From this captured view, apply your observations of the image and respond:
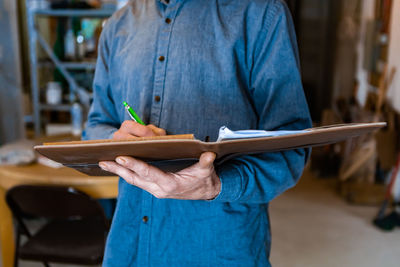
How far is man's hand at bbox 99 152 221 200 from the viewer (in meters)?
0.71

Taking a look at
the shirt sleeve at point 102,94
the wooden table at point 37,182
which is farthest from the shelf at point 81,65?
the shirt sleeve at point 102,94

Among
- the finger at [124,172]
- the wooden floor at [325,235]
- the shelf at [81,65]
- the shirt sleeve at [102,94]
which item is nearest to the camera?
the finger at [124,172]

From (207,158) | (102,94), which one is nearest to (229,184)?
(207,158)

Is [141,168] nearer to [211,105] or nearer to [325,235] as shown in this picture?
[211,105]

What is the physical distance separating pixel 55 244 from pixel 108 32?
120 centimetres

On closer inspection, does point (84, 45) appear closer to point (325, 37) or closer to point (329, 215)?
point (329, 215)

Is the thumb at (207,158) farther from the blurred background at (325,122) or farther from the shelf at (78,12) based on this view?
the shelf at (78,12)

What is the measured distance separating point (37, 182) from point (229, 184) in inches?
53.4

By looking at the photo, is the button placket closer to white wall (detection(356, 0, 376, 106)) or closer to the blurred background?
the blurred background

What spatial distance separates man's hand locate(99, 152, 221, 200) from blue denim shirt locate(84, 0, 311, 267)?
6.4 inches

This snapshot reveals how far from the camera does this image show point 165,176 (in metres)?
0.74

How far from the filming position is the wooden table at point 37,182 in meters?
1.87

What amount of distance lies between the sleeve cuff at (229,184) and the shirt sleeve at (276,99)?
33 mm

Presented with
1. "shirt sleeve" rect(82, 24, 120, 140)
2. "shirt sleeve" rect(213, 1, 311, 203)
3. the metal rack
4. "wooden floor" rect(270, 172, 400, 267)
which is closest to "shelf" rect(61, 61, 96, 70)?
the metal rack
